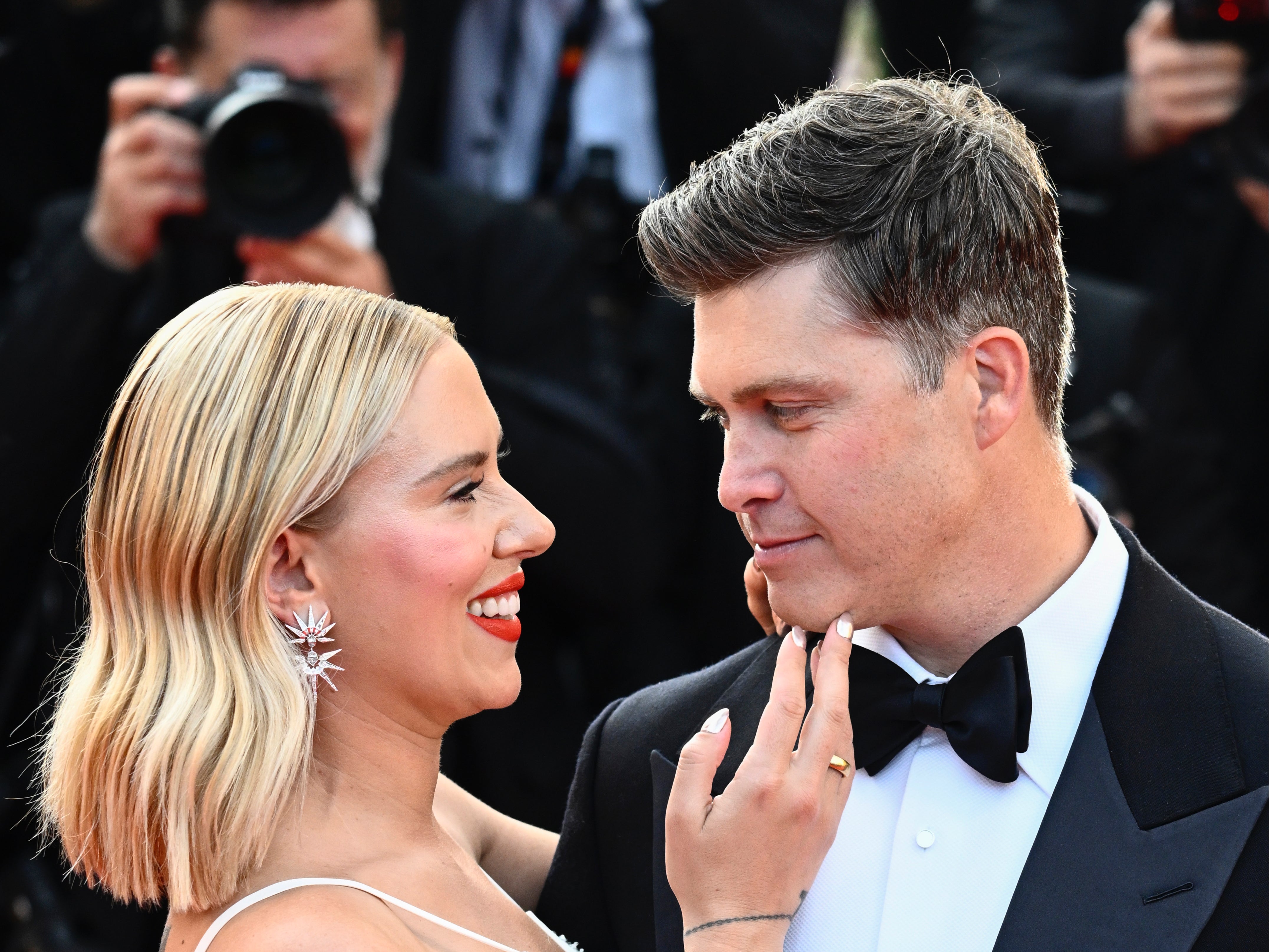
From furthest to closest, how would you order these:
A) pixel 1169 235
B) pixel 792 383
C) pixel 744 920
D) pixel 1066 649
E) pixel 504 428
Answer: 1. pixel 1169 235
2. pixel 504 428
3. pixel 1066 649
4. pixel 792 383
5. pixel 744 920

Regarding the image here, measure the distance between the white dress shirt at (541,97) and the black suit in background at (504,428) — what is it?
1.68ft

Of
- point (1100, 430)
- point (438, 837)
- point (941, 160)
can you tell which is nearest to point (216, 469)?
point (438, 837)

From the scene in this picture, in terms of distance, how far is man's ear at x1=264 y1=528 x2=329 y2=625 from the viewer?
2402 mm

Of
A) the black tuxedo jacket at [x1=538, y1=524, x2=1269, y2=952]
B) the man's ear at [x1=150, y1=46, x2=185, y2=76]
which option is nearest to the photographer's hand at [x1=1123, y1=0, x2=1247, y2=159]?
the black tuxedo jacket at [x1=538, y1=524, x2=1269, y2=952]

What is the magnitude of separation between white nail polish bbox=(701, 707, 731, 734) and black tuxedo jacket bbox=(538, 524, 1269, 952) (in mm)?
196

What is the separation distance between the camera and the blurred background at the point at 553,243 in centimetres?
374

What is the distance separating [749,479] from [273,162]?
184 cm

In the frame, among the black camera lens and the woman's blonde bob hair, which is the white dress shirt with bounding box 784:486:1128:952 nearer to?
the woman's blonde bob hair

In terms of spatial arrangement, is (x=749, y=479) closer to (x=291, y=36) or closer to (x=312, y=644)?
(x=312, y=644)

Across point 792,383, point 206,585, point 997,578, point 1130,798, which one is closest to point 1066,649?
point 997,578

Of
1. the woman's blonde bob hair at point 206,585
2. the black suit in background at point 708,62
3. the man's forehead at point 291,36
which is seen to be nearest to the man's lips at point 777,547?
the woman's blonde bob hair at point 206,585

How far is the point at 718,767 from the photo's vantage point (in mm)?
2438

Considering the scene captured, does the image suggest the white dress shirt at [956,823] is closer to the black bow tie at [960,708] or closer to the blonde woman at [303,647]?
the black bow tie at [960,708]

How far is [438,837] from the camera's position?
2.62 m
